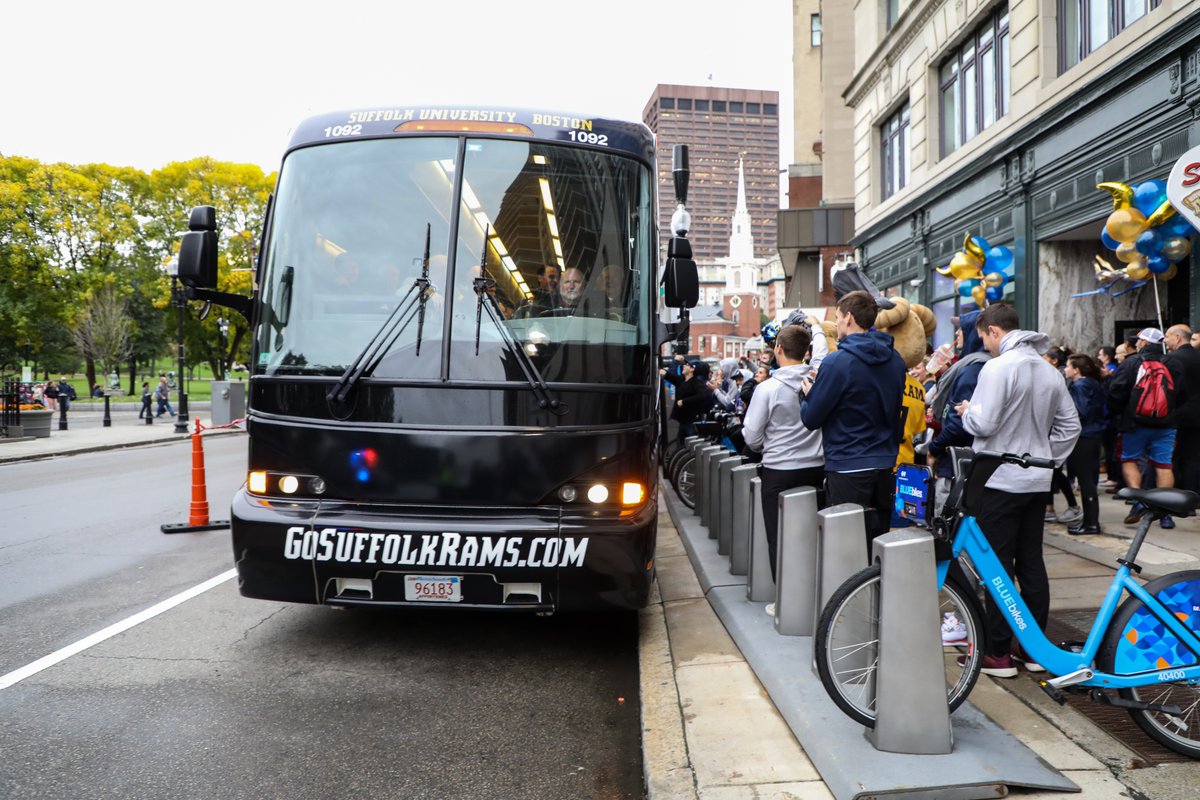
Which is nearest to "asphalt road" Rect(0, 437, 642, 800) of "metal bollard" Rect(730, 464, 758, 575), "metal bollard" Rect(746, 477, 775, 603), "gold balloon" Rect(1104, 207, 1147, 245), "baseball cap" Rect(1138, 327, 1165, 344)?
"metal bollard" Rect(746, 477, 775, 603)

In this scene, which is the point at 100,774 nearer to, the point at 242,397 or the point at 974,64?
the point at 242,397

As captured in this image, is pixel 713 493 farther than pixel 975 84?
No

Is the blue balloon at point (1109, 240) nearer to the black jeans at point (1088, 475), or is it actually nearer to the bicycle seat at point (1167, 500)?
the black jeans at point (1088, 475)

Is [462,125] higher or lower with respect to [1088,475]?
higher

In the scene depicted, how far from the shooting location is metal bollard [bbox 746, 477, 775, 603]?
5988mm

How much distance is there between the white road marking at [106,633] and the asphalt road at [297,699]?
0.20ft

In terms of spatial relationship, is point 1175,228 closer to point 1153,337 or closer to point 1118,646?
point 1153,337

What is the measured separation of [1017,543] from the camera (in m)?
4.59

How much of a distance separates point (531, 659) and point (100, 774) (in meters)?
2.38

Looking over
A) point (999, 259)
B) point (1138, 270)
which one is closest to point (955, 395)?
point (1138, 270)

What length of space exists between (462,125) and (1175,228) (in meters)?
8.40

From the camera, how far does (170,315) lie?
57312mm

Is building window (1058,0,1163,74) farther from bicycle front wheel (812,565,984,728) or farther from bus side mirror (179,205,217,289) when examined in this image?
bus side mirror (179,205,217,289)

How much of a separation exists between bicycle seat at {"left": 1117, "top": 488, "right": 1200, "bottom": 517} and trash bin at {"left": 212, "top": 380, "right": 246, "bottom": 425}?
7.96 m
